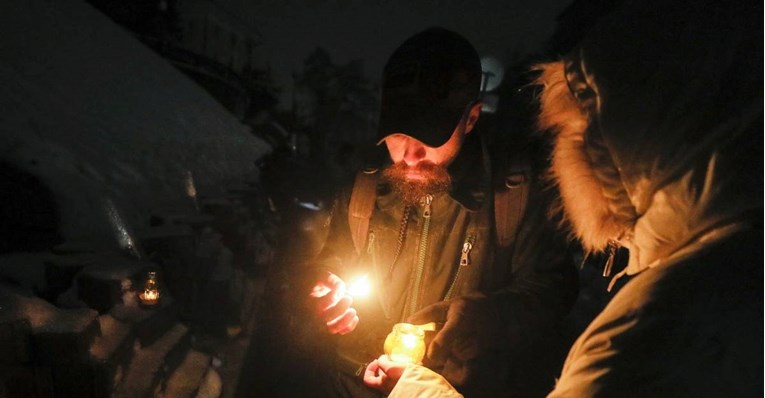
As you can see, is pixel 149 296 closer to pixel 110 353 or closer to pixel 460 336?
pixel 110 353

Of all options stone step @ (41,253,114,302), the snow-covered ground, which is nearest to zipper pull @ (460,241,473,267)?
stone step @ (41,253,114,302)

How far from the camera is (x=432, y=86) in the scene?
234 cm

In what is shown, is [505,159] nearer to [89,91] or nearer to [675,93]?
[675,93]

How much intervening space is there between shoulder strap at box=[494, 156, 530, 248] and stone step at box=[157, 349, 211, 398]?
12.6 feet

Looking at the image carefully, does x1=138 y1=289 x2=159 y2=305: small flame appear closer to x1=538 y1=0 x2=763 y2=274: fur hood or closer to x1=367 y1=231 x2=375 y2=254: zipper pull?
x1=367 y1=231 x2=375 y2=254: zipper pull

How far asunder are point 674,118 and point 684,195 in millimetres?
197

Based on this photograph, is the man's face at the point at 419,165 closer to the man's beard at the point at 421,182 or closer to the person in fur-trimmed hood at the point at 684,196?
the man's beard at the point at 421,182

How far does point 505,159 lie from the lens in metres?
2.47

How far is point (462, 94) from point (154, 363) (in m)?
4.06

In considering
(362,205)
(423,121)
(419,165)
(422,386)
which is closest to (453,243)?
(419,165)

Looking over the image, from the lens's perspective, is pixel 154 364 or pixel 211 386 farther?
pixel 211 386

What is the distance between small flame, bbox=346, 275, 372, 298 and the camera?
2574mm

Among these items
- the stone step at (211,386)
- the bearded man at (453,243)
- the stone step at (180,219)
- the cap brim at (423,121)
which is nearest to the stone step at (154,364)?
the stone step at (211,386)

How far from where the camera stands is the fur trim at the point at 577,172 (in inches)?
51.4
